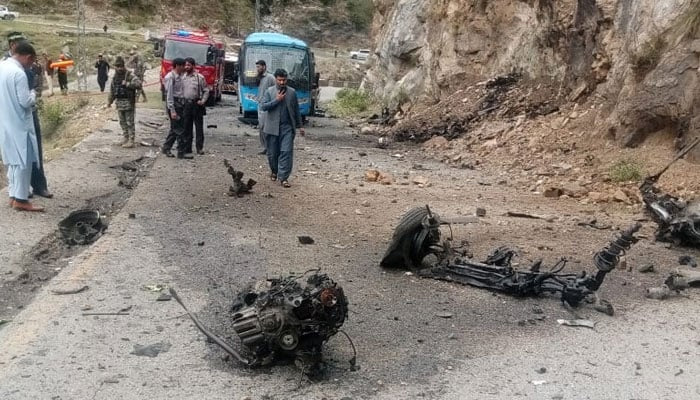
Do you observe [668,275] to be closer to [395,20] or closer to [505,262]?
[505,262]

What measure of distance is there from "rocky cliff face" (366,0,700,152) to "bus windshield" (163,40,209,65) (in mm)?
7100

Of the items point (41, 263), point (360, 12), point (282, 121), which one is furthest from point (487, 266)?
point (360, 12)

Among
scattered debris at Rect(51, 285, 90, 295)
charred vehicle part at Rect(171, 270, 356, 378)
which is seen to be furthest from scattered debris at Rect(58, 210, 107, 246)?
charred vehicle part at Rect(171, 270, 356, 378)

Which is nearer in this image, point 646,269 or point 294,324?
point 294,324

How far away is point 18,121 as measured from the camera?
8.45m

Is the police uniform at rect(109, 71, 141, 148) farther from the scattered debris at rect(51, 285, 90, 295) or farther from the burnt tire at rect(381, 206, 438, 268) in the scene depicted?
the burnt tire at rect(381, 206, 438, 268)

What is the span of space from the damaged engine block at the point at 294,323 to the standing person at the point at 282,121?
21.5 feet

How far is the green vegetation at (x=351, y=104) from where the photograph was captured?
29.3 m

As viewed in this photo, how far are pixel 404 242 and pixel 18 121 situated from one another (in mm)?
4913

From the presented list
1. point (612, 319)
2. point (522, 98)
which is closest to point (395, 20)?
point (522, 98)

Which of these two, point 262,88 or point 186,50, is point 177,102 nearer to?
point 262,88

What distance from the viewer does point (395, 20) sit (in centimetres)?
3008

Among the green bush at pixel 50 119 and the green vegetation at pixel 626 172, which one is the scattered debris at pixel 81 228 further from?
the green bush at pixel 50 119

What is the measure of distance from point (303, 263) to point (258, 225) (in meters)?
1.63
